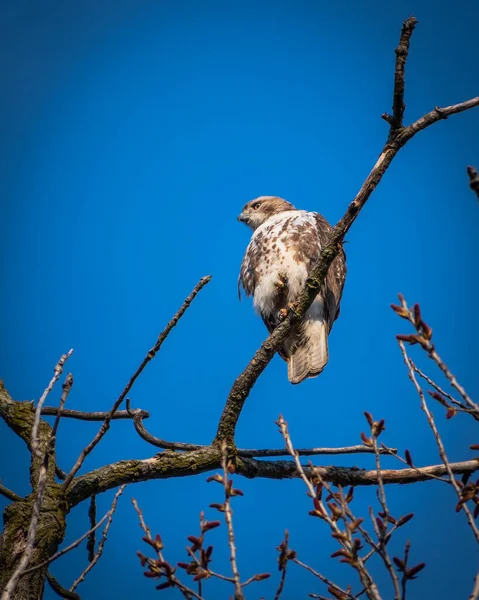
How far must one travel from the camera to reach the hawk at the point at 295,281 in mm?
4930

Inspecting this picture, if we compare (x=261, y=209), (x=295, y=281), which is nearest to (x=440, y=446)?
(x=295, y=281)

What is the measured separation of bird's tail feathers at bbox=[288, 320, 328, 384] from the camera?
4852 mm

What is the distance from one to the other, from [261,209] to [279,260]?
1.70m

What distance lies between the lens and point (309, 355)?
491cm

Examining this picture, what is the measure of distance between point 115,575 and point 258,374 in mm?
13847

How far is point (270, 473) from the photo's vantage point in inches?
134

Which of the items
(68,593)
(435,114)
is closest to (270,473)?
(68,593)

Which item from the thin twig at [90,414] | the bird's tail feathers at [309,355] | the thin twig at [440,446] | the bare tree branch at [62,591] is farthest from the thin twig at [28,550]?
the bird's tail feathers at [309,355]

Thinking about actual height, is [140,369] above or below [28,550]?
above

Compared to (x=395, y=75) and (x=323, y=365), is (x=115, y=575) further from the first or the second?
(x=395, y=75)

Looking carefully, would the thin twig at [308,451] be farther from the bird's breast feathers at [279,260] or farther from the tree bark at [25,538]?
the bird's breast feathers at [279,260]

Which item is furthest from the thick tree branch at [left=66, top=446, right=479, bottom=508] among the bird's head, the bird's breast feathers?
the bird's head

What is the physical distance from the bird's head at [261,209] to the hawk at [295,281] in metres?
A: 0.84

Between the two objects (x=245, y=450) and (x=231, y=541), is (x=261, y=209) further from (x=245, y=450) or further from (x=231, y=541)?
(x=231, y=541)
